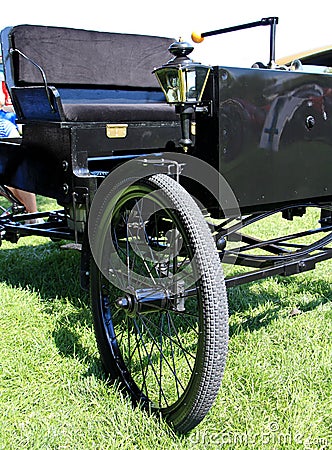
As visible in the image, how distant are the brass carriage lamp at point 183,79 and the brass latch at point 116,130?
2.23 feet

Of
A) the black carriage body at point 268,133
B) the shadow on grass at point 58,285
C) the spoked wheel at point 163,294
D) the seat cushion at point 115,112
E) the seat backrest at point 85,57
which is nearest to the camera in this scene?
the spoked wheel at point 163,294

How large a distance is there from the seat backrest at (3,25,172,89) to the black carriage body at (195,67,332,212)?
1.56m

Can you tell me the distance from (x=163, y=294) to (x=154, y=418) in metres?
0.41

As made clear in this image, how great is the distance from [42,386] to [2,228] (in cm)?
132

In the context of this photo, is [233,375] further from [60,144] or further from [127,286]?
[60,144]

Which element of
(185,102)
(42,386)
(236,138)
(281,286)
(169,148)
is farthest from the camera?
(281,286)

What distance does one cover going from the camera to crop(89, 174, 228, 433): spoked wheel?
1639 mm

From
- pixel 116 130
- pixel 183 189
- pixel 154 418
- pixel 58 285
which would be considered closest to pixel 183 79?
pixel 183 189

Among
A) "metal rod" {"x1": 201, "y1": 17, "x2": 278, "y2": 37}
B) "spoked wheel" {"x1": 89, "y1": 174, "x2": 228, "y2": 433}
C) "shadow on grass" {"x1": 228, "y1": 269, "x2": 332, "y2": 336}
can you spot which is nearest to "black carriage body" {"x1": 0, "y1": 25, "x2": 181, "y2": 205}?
"spoked wheel" {"x1": 89, "y1": 174, "x2": 228, "y2": 433}

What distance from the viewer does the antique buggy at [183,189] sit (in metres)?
1.73

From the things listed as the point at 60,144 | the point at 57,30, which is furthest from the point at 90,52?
the point at 60,144

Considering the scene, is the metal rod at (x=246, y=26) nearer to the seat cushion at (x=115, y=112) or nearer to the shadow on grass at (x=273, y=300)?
the seat cushion at (x=115, y=112)

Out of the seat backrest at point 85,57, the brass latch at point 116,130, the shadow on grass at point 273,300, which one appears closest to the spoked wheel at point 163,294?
the shadow on grass at point 273,300

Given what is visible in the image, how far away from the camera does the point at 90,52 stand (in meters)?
3.51
